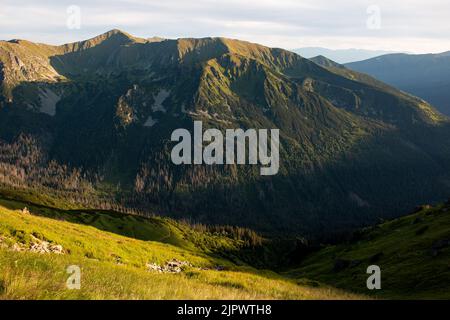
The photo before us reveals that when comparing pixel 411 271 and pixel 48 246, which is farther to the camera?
pixel 48 246

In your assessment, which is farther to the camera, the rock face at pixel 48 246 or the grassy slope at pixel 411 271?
the rock face at pixel 48 246

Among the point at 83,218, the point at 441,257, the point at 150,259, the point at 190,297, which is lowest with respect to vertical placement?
the point at 83,218

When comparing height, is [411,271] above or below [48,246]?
below

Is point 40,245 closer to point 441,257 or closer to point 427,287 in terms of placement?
point 427,287

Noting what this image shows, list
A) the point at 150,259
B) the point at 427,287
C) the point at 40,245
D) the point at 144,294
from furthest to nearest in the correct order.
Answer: the point at 150,259 < the point at 40,245 < the point at 427,287 < the point at 144,294

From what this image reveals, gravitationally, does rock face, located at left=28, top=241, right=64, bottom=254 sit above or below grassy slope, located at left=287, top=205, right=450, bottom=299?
above

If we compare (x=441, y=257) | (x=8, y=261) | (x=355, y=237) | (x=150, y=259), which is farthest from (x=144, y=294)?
(x=355, y=237)

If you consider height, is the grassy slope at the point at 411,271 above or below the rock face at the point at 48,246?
below

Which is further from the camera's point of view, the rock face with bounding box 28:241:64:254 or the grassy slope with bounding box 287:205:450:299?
the rock face with bounding box 28:241:64:254
